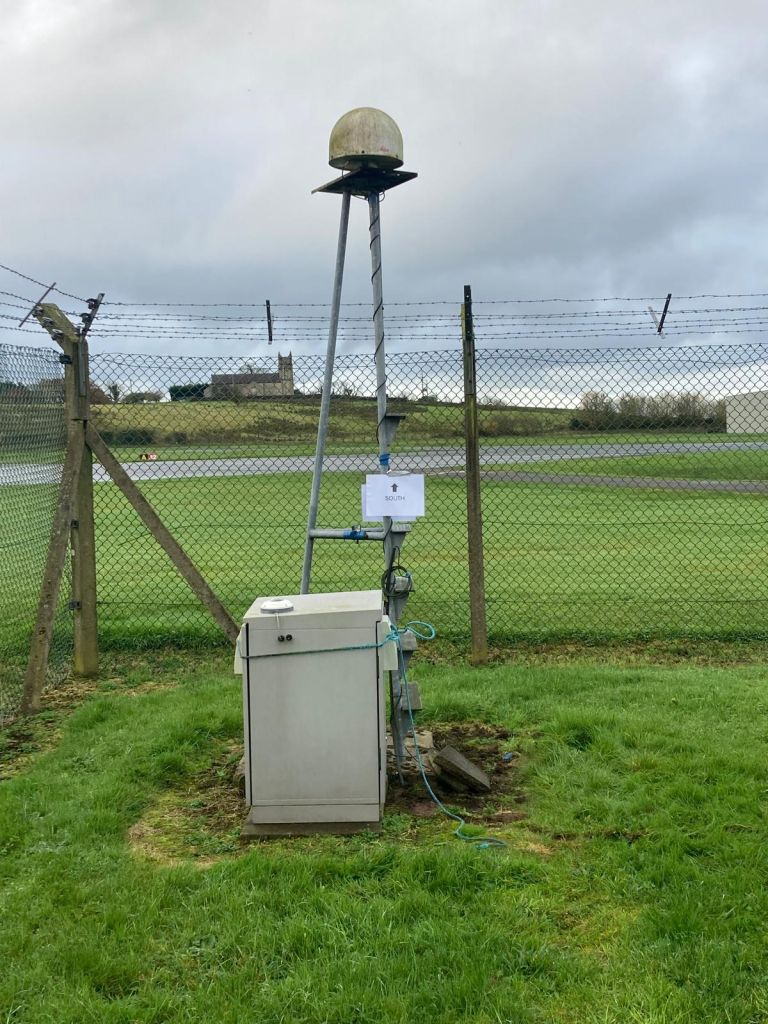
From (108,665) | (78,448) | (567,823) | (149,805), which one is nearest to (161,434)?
(78,448)

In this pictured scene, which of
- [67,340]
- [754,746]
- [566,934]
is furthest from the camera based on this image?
[67,340]

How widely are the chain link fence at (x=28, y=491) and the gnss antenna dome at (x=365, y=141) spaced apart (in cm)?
220

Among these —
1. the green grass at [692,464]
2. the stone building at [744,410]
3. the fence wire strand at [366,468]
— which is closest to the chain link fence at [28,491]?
the fence wire strand at [366,468]

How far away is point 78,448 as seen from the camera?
258 inches

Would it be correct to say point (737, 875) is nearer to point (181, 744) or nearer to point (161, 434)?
point (181, 744)

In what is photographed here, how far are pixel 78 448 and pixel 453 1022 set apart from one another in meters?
4.78

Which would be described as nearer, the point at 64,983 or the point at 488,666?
the point at 64,983

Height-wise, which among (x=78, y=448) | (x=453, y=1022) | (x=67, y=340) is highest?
(x=67, y=340)

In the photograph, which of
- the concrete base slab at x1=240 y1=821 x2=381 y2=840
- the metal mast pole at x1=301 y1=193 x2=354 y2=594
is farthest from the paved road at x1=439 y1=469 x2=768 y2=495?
the concrete base slab at x1=240 y1=821 x2=381 y2=840

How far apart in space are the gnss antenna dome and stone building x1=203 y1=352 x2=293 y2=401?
7.94 ft

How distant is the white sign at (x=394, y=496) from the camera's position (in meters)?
4.80

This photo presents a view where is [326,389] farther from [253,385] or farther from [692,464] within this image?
[692,464]

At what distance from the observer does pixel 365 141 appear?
4.70m

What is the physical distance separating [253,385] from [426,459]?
55.6 inches
